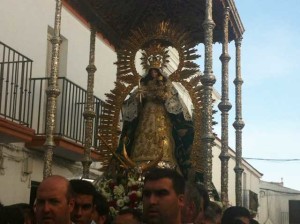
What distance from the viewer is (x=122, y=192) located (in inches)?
268

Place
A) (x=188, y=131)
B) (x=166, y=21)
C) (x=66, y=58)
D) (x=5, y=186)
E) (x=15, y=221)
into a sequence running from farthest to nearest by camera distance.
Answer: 1. (x=66, y=58)
2. (x=5, y=186)
3. (x=166, y=21)
4. (x=188, y=131)
5. (x=15, y=221)

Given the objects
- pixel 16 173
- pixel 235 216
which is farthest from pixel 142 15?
pixel 235 216

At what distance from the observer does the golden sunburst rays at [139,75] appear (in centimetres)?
848

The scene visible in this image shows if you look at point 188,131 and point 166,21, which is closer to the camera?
point 188,131

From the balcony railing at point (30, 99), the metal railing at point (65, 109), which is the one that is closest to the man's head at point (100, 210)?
the balcony railing at point (30, 99)

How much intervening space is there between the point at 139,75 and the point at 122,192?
244cm

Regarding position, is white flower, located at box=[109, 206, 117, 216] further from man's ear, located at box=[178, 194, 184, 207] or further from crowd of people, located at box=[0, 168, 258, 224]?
man's ear, located at box=[178, 194, 184, 207]

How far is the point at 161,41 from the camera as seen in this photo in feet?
29.3

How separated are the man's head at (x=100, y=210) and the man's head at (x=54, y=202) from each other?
0.86m

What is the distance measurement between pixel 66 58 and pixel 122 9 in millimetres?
3707

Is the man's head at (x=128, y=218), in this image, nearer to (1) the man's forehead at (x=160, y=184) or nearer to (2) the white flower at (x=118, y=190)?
(1) the man's forehead at (x=160, y=184)

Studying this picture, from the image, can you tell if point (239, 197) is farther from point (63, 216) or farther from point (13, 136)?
point (63, 216)

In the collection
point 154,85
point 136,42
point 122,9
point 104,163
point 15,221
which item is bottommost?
point 15,221

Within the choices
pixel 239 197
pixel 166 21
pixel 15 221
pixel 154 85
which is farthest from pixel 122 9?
pixel 15 221
